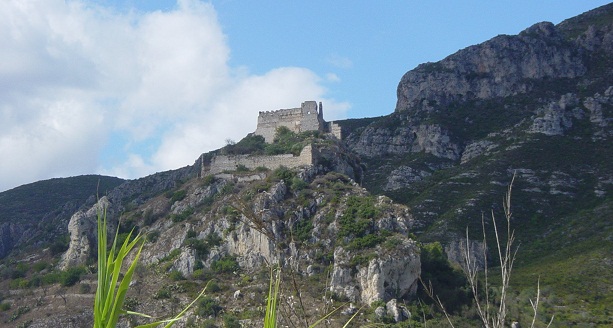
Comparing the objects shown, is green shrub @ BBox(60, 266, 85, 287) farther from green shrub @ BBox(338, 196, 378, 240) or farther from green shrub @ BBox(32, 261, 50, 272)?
green shrub @ BBox(338, 196, 378, 240)

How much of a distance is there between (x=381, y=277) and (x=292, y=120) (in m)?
22.9

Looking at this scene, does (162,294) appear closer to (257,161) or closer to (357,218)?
(357,218)

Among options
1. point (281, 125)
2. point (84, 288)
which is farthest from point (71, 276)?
point (281, 125)

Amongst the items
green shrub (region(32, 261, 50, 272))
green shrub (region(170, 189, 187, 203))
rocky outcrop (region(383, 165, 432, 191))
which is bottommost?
green shrub (region(32, 261, 50, 272))

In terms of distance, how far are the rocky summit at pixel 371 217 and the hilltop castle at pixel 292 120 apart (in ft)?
0.52

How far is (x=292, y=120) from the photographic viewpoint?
62.1 meters

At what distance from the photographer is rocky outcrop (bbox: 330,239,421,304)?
41.5m

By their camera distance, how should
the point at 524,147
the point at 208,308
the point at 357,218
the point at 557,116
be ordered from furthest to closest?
the point at 557,116 → the point at 524,147 → the point at 357,218 → the point at 208,308

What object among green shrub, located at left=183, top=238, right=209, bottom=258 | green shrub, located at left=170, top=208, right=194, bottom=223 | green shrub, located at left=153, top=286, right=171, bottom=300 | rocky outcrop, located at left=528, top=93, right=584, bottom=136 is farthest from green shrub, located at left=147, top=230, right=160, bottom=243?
rocky outcrop, located at left=528, top=93, right=584, bottom=136

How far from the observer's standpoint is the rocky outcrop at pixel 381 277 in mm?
41500

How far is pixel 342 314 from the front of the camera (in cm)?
3956

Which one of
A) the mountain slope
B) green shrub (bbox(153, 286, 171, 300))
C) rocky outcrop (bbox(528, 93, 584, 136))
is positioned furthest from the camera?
rocky outcrop (bbox(528, 93, 584, 136))

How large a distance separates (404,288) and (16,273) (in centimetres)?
2593

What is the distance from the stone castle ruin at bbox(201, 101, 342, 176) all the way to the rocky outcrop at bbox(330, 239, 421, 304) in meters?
12.1
